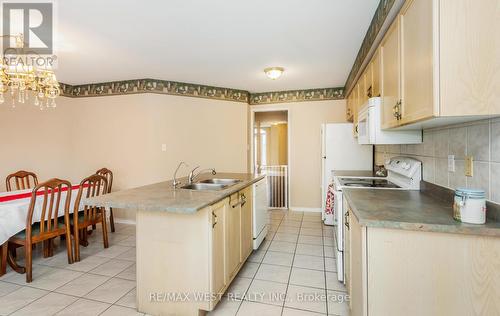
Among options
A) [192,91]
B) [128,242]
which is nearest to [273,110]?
[192,91]

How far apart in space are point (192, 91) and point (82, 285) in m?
3.07

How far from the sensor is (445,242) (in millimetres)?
1104

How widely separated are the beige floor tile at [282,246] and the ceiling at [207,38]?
228 cm

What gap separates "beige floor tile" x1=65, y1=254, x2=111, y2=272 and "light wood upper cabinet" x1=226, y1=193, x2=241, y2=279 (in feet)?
4.93

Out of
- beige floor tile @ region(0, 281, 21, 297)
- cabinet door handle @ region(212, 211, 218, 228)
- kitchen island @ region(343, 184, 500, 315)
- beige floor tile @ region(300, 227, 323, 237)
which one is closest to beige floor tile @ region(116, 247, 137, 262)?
beige floor tile @ region(0, 281, 21, 297)

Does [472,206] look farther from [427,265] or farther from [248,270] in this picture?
[248,270]

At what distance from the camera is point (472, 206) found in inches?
43.4

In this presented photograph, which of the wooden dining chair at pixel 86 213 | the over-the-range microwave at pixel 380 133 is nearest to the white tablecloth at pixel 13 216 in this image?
the wooden dining chair at pixel 86 213

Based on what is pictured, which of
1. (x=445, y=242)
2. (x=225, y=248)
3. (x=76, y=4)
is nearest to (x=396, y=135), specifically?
(x=445, y=242)

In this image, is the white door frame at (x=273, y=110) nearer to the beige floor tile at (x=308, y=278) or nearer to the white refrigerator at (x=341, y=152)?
the white refrigerator at (x=341, y=152)

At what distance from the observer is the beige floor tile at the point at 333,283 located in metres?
2.12

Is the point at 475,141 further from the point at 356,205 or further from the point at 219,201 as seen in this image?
the point at 219,201

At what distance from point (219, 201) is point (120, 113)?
3.04 meters
